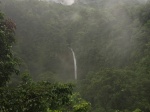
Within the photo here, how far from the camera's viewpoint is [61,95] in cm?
711

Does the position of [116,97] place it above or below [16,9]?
below

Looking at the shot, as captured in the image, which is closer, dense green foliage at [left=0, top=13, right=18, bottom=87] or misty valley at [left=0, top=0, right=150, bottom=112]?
misty valley at [left=0, top=0, right=150, bottom=112]

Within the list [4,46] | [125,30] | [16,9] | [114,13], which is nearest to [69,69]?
[125,30]

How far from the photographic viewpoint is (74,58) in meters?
43.8

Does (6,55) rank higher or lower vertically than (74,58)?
lower

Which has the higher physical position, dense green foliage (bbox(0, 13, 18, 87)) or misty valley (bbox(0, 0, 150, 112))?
misty valley (bbox(0, 0, 150, 112))

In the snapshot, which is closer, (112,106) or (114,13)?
(112,106)

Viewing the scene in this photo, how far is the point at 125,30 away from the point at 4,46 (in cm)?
3092

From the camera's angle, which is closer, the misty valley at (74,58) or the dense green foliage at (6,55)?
the misty valley at (74,58)

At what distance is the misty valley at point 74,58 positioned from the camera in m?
7.21

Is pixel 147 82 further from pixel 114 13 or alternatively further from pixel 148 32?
pixel 114 13

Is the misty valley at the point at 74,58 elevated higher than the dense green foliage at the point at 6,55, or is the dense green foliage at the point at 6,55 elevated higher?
the misty valley at the point at 74,58

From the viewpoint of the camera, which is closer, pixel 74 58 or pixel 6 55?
pixel 6 55

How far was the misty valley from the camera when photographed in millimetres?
7211
